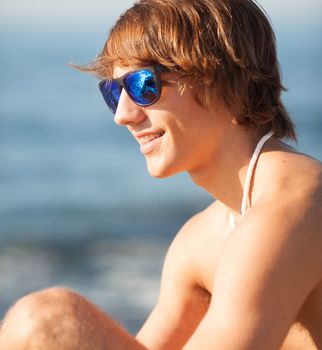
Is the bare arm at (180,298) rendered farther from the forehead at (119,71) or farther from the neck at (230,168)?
the forehead at (119,71)

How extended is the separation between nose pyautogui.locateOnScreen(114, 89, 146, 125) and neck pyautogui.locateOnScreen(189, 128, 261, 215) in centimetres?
26

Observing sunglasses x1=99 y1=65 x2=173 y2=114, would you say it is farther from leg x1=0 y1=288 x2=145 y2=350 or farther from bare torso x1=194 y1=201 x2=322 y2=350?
leg x1=0 y1=288 x2=145 y2=350

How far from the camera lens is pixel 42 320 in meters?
3.31

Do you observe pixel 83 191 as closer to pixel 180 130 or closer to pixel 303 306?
pixel 180 130

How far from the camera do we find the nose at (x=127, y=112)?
146 inches

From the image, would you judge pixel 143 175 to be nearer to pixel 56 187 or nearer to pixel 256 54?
pixel 56 187

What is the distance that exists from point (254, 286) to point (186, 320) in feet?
3.31

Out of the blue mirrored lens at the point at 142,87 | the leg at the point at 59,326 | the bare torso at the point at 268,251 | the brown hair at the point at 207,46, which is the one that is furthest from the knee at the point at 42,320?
the brown hair at the point at 207,46

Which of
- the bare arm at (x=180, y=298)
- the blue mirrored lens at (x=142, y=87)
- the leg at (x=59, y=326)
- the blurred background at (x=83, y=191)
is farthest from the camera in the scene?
the blurred background at (x=83, y=191)

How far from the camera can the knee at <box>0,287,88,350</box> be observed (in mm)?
3277

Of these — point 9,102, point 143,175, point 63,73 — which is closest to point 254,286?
point 143,175

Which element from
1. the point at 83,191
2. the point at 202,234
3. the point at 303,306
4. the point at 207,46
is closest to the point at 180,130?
the point at 207,46

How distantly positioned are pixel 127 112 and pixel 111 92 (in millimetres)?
104

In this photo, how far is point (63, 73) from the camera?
25.0 metres
